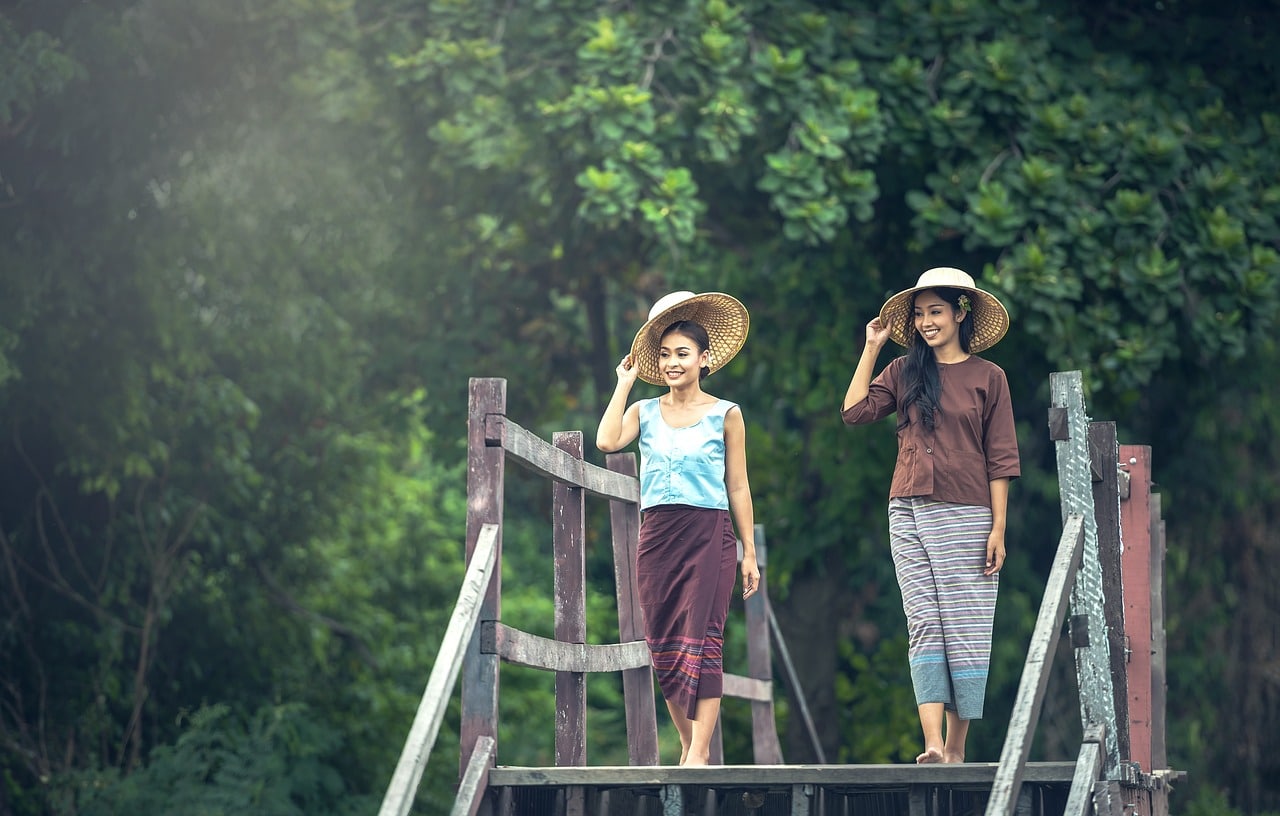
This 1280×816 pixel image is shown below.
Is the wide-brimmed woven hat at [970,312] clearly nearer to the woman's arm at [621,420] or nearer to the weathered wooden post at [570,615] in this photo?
the woman's arm at [621,420]

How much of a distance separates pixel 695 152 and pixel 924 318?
17.6 feet

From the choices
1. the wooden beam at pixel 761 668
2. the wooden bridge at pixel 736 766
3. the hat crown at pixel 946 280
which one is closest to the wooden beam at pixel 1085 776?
the wooden bridge at pixel 736 766

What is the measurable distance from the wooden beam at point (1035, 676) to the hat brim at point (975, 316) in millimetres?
832

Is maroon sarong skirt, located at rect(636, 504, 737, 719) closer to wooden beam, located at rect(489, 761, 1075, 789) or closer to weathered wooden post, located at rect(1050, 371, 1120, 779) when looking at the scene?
wooden beam, located at rect(489, 761, 1075, 789)

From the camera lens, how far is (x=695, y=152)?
430 inches

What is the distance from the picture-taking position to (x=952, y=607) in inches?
220

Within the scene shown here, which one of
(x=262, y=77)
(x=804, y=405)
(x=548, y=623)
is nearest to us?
(x=804, y=405)

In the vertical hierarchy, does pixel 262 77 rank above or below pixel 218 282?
above

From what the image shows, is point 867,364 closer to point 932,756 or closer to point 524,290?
point 932,756

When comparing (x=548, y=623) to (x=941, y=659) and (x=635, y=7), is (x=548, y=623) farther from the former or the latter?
(x=941, y=659)

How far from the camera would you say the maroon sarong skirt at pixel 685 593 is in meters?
5.77

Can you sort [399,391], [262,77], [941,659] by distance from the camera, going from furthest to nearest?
[399,391] < [262,77] < [941,659]

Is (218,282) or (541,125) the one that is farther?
(218,282)

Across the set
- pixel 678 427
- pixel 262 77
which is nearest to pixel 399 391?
pixel 262 77
